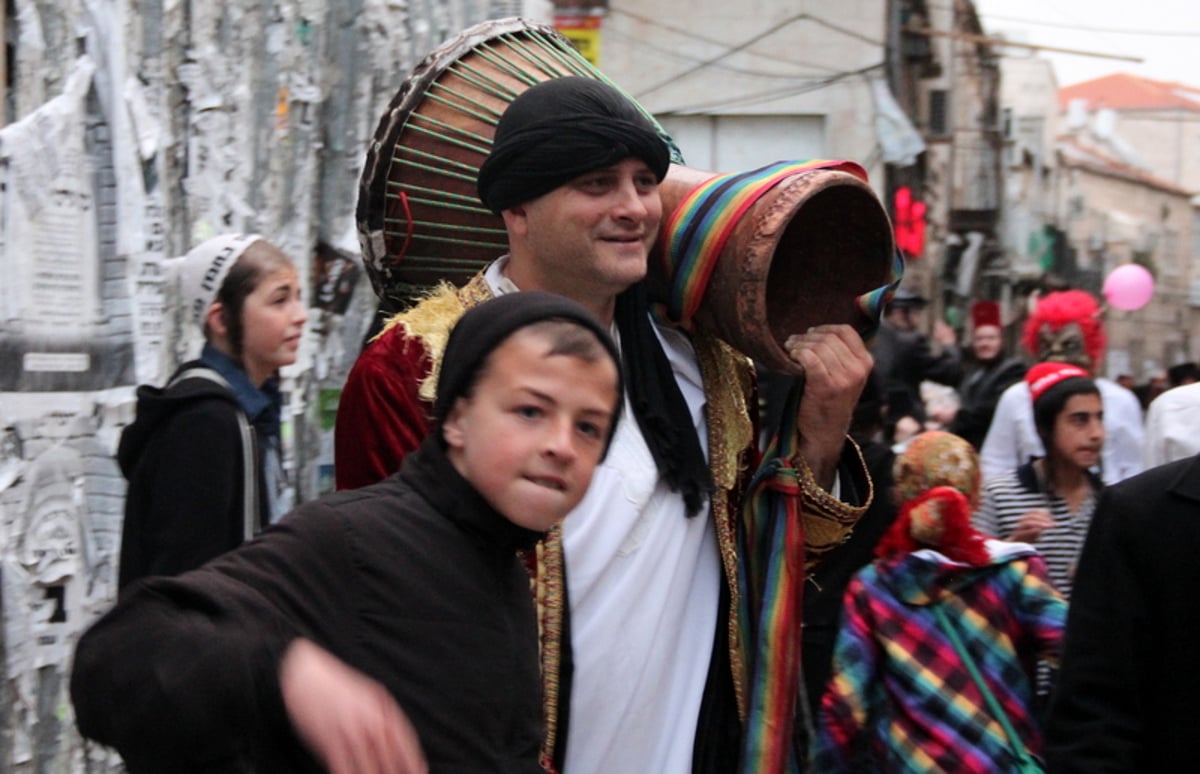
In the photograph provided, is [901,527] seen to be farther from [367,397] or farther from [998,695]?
[367,397]

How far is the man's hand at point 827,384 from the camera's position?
2777mm

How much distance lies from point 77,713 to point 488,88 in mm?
1655

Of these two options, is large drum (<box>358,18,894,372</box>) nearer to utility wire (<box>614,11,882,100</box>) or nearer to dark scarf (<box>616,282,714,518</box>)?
dark scarf (<box>616,282,714,518</box>)

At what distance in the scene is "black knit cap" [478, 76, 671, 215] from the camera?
100 inches

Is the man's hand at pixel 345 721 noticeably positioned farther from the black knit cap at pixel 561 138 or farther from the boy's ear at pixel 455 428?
the black knit cap at pixel 561 138

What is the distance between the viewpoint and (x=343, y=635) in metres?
1.88

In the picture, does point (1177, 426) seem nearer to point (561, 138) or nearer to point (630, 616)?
point (630, 616)

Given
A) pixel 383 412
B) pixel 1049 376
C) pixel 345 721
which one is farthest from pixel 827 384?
pixel 1049 376

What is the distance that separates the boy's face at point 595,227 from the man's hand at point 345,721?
1.12 metres

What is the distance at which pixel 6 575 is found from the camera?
13.3 ft

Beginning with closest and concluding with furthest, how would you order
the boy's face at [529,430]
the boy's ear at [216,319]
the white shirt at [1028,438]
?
the boy's face at [529,430]
the boy's ear at [216,319]
the white shirt at [1028,438]

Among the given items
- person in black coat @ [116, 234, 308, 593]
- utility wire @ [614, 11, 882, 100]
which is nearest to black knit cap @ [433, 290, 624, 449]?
person in black coat @ [116, 234, 308, 593]

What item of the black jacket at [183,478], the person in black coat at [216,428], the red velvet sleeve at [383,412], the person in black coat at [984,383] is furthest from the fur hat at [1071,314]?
the red velvet sleeve at [383,412]

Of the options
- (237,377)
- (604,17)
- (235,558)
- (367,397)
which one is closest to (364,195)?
(367,397)
